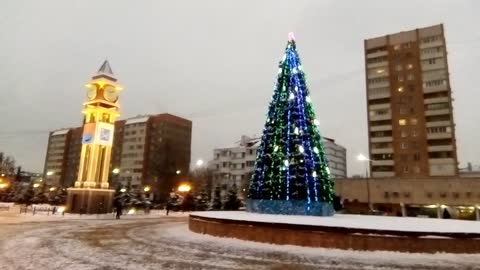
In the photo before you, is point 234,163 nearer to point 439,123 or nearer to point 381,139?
point 381,139

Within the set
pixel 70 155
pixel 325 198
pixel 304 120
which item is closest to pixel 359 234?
pixel 325 198

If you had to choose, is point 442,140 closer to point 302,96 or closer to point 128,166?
point 302,96

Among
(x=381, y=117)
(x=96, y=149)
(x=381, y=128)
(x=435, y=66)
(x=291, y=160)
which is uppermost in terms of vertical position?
(x=435, y=66)

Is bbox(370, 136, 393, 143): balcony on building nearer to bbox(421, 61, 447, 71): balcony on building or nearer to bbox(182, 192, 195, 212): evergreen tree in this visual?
bbox(421, 61, 447, 71): balcony on building

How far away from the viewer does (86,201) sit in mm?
41781

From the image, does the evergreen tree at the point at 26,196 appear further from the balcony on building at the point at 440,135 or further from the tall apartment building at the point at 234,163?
the balcony on building at the point at 440,135

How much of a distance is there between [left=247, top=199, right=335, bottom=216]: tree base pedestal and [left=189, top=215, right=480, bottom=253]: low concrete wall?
215 inches

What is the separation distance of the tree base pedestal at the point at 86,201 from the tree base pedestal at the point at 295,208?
26692mm

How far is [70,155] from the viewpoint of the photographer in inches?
5502

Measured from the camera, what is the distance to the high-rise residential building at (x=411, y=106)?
2574 inches

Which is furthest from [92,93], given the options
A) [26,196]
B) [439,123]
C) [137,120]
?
[137,120]

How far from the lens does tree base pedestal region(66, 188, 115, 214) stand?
41.7m

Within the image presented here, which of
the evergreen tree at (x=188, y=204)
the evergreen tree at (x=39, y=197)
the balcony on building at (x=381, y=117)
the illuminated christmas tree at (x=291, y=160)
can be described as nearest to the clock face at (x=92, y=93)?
the evergreen tree at (x=188, y=204)

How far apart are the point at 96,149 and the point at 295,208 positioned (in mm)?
30314
